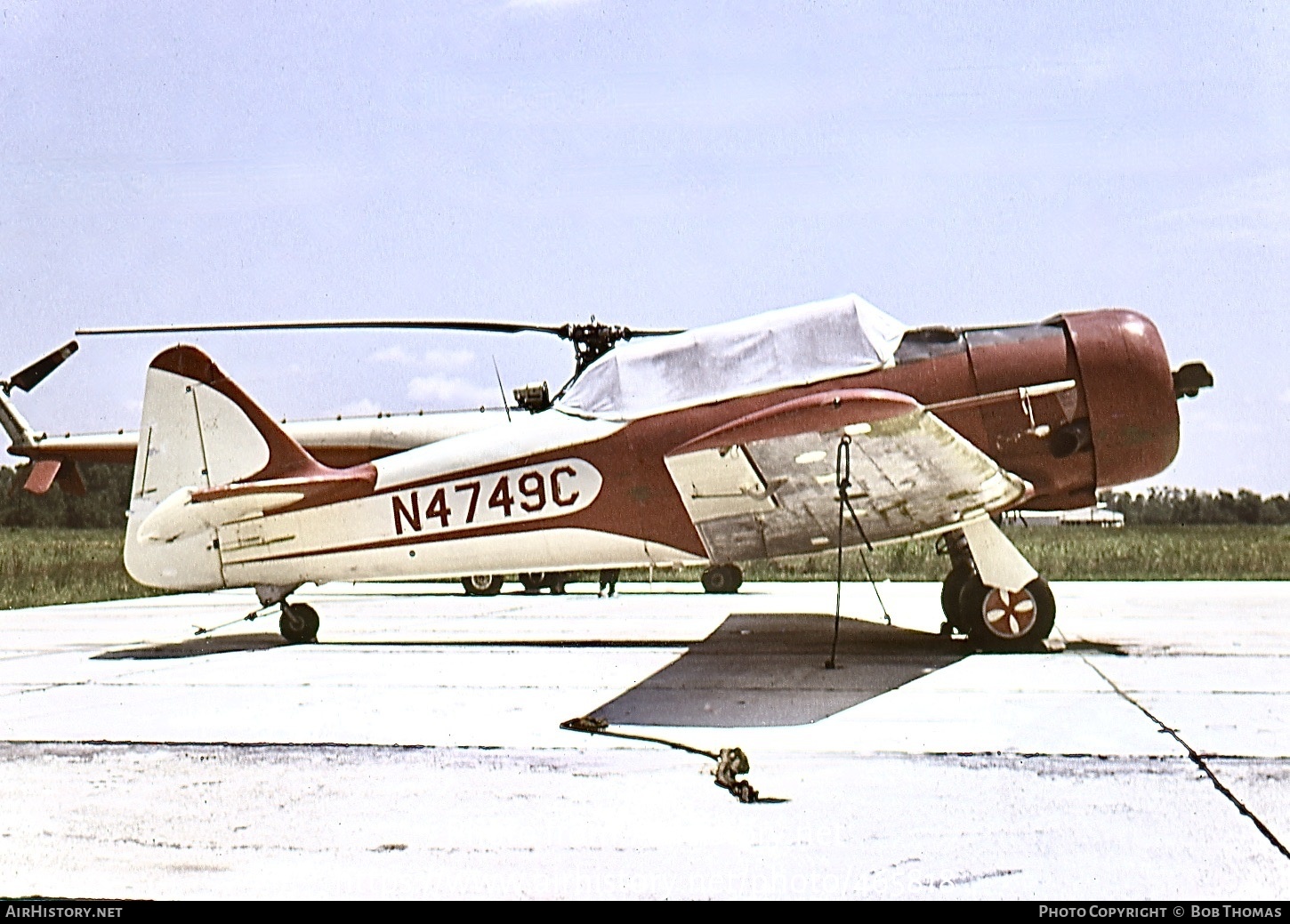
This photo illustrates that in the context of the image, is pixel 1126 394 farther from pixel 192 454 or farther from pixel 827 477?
pixel 192 454

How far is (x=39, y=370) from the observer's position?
62.1 ft

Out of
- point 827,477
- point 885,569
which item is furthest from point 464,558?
point 885,569

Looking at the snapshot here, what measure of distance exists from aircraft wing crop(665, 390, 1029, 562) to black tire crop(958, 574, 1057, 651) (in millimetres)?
658

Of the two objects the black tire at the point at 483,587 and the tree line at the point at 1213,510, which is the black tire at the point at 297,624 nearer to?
the black tire at the point at 483,587

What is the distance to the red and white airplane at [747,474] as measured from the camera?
29.2 feet

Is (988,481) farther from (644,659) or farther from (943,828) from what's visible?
(943,828)

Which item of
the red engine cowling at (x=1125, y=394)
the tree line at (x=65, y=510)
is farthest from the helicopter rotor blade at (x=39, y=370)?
the tree line at (x=65, y=510)

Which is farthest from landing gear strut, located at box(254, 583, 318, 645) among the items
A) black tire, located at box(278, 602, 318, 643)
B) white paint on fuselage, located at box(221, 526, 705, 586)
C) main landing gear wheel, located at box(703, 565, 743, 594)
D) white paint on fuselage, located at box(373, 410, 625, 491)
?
main landing gear wheel, located at box(703, 565, 743, 594)

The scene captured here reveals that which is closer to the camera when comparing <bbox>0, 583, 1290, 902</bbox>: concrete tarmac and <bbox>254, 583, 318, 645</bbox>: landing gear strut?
<bbox>0, 583, 1290, 902</bbox>: concrete tarmac

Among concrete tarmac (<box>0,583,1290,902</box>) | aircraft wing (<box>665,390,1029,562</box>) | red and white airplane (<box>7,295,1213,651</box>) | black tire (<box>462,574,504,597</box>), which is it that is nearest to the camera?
concrete tarmac (<box>0,583,1290,902</box>)

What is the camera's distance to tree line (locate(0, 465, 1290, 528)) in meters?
55.3

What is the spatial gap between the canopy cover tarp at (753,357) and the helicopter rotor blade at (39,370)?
13140 millimetres

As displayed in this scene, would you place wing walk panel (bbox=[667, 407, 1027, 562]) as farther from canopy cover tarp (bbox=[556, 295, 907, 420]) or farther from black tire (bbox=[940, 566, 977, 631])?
black tire (bbox=[940, 566, 977, 631])
